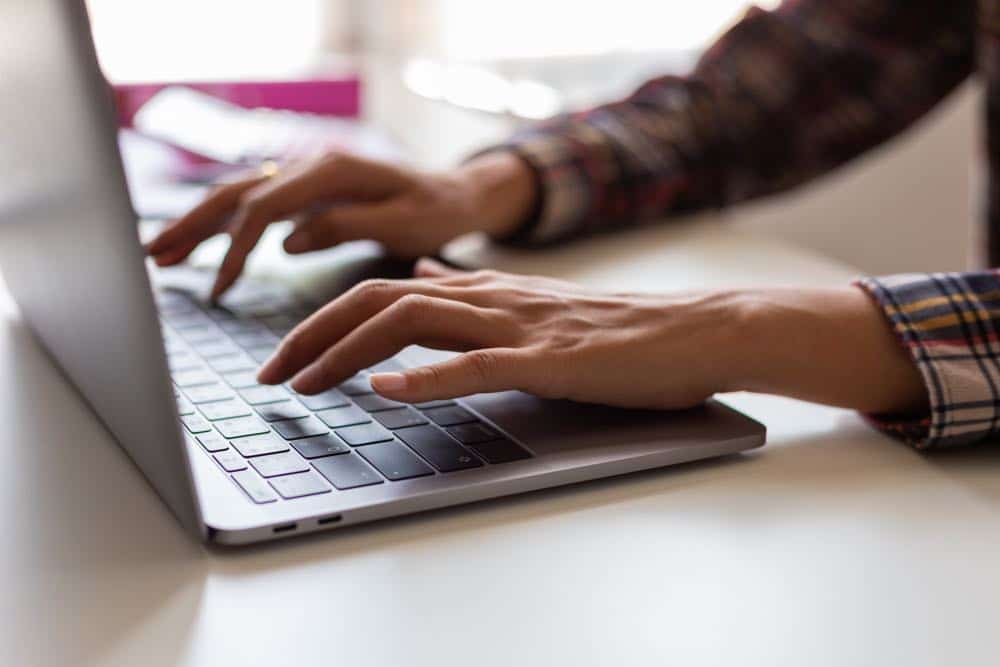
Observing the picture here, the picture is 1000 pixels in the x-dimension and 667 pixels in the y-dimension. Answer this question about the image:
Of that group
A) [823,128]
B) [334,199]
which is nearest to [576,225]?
[334,199]

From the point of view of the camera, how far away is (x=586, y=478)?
21.0 inches

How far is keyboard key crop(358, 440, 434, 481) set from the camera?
1.68 ft

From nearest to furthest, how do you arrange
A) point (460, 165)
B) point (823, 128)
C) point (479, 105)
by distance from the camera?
point (460, 165) → point (823, 128) → point (479, 105)

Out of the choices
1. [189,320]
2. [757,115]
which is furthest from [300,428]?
[757,115]

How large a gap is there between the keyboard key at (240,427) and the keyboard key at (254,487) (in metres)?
0.05

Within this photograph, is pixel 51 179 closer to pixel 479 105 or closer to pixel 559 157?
pixel 559 157

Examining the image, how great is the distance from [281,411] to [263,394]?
3 centimetres

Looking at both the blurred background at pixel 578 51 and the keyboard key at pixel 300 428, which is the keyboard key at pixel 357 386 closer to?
the keyboard key at pixel 300 428

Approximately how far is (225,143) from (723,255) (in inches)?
23.9

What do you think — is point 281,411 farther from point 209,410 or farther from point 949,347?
point 949,347

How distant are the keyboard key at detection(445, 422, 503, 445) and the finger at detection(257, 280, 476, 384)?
9 centimetres

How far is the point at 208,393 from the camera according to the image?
0.61m

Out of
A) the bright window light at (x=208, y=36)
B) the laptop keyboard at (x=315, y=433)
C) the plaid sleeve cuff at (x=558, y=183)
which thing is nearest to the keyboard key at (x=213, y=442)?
the laptop keyboard at (x=315, y=433)

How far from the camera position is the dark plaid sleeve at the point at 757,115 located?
101 cm
